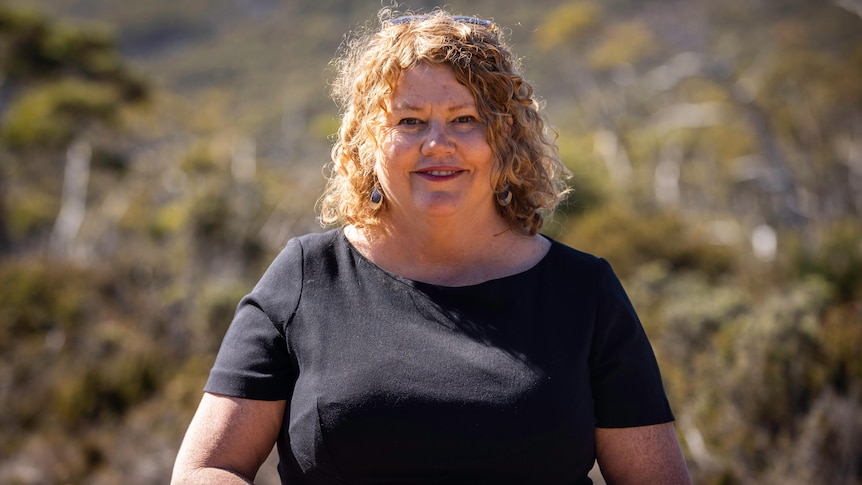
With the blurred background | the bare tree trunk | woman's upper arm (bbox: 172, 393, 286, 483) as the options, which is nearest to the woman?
woman's upper arm (bbox: 172, 393, 286, 483)

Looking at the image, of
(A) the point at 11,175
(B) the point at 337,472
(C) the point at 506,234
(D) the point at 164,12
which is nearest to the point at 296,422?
(B) the point at 337,472

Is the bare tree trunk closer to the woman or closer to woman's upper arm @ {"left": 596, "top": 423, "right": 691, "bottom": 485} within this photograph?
the woman

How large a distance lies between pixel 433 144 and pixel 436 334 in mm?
385

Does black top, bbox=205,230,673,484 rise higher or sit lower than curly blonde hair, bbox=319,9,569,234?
lower

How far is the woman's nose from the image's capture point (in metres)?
1.84

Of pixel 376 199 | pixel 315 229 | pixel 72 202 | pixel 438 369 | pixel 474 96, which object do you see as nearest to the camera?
pixel 438 369

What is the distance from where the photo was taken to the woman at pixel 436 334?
1731 millimetres

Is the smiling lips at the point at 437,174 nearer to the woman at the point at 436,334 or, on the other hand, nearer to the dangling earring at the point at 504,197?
the woman at the point at 436,334

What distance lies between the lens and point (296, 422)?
1.79 metres

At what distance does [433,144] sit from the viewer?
1.83 metres

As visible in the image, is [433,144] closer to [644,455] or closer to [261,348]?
[261,348]

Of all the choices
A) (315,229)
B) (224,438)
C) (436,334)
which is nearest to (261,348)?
(224,438)

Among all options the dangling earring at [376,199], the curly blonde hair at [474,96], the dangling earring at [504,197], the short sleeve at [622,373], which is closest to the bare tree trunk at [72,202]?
the curly blonde hair at [474,96]

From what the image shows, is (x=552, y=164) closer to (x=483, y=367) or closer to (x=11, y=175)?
(x=483, y=367)
